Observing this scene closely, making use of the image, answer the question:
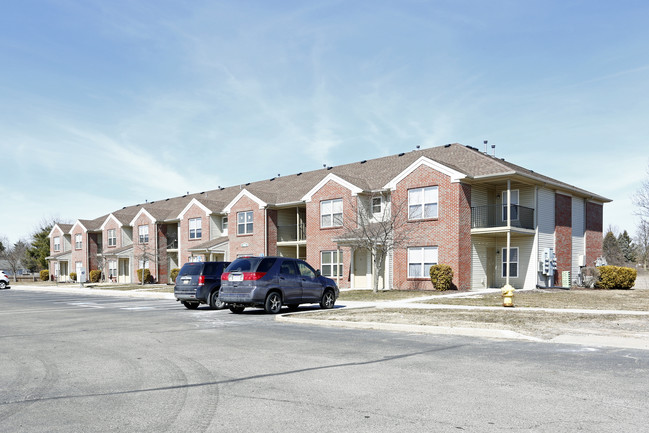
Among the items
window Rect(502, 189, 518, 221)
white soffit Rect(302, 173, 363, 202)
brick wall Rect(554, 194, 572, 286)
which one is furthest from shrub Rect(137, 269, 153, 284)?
brick wall Rect(554, 194, 572, 286)

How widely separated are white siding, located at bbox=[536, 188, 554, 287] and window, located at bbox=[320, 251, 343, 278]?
36.5ft

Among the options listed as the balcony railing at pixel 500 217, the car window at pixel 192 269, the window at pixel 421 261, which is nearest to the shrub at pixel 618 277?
the balcony railing at pixel 500 217

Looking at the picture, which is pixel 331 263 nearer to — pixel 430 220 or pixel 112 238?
pixel 430 220

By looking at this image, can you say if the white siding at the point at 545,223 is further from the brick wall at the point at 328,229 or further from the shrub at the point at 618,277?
the brick wall at the point at 328,229

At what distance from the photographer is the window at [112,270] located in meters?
55.4

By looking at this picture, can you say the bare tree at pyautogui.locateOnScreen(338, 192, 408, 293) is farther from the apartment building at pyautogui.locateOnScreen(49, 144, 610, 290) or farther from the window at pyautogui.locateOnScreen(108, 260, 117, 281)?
the window at pyautogui.locateOnScreen(108, 260, 117, 281)

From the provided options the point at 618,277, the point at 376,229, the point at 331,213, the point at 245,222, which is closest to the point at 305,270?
the point at 376,229

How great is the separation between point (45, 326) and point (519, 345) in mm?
12074

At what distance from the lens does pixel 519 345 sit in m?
10.4

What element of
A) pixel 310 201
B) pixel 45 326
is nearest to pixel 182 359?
pixel 45 326

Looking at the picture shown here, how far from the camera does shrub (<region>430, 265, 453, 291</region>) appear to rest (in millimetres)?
26625

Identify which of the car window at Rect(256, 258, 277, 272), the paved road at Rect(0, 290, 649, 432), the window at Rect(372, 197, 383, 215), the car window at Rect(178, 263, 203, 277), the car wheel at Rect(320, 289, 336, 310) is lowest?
the car wheel at Rect(320, 289, 336, 310)

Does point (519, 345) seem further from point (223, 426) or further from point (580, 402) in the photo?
point (223, 426)

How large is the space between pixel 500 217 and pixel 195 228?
85.8 ft
